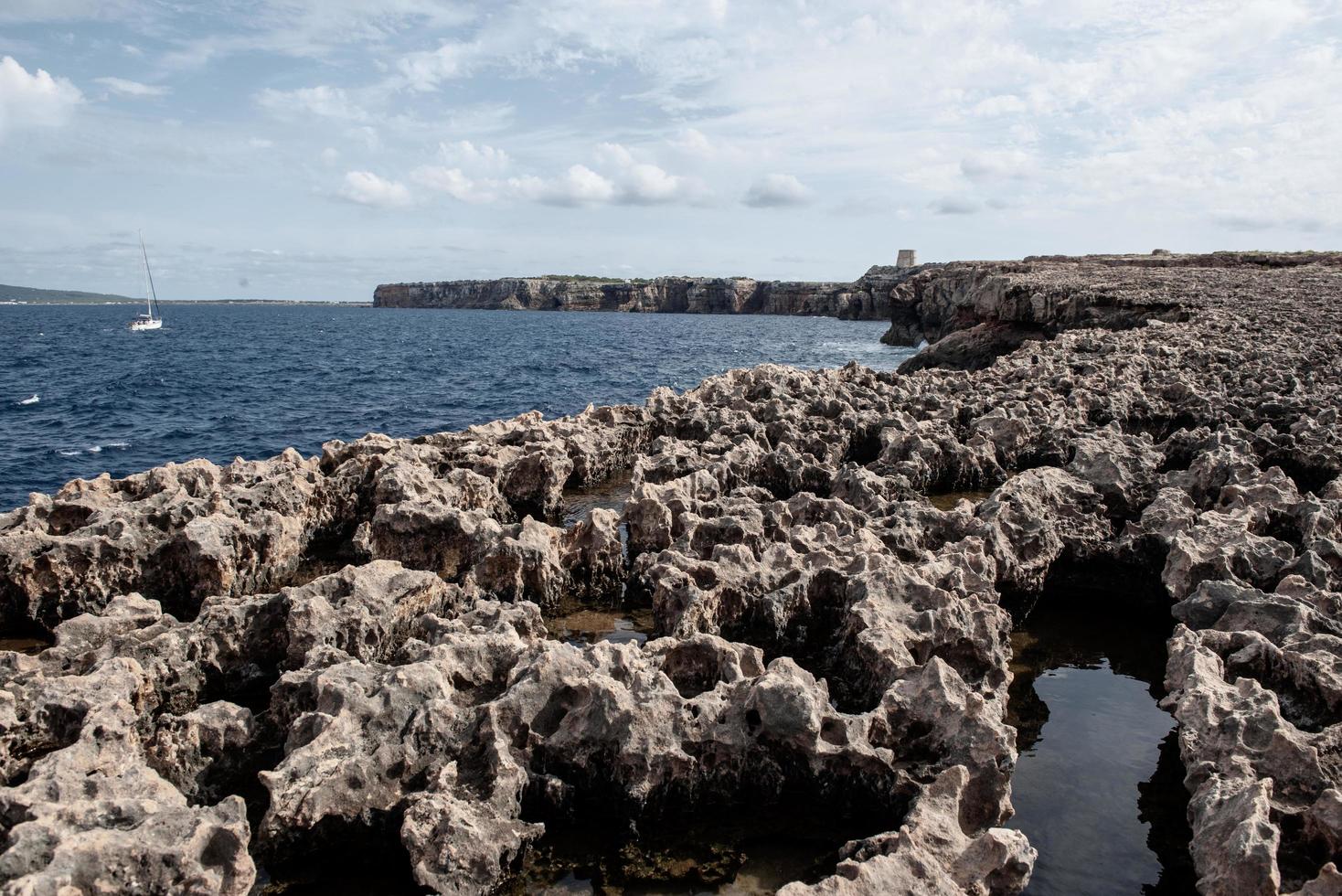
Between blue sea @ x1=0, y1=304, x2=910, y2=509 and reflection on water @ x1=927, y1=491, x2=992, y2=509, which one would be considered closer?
reflection on water @ x1=927, y1=491, x2=992, y2=509

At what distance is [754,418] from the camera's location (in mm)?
20938

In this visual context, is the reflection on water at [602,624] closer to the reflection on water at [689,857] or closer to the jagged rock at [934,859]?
the reflection on water at [689,857]

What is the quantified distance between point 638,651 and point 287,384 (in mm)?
49432

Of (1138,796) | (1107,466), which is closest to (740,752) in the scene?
(1138,796)

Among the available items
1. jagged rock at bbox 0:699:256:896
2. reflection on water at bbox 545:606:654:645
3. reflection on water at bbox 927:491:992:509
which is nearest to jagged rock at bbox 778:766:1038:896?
jagged rock at bbox 0:699:256:896

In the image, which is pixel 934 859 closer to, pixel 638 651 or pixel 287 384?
pixel 638 651

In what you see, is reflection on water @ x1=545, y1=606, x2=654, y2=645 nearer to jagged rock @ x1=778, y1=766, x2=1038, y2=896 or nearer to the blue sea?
jagged rock @ x1=778, y1=766, x2=1038, y2=896

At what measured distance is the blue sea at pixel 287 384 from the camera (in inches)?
1212

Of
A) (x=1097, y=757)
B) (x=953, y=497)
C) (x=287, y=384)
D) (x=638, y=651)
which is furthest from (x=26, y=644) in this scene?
(x=287, y=384)

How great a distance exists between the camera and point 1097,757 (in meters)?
8.55

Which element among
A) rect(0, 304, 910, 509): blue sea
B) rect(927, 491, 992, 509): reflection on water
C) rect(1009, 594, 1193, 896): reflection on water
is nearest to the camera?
rect(1009, 594, 1193, 896): reflection on water

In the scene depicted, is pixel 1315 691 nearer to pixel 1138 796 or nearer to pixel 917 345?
pixel 1138 796

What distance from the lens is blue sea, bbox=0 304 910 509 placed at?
101 ft

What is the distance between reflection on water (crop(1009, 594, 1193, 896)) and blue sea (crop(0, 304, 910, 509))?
24.3 meters
